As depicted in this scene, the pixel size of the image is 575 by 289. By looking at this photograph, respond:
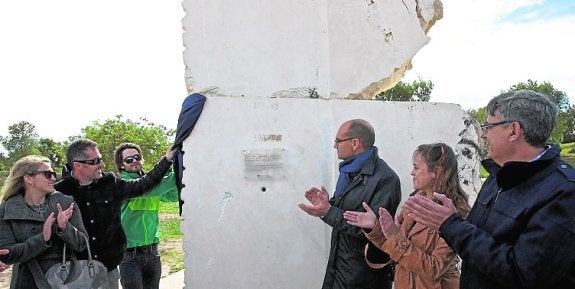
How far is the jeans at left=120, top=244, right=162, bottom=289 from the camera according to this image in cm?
395

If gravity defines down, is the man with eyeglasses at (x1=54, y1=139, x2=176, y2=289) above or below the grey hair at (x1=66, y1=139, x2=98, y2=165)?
below

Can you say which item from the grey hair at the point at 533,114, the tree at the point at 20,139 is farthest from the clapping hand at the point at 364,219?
the tree at the point at 20,139

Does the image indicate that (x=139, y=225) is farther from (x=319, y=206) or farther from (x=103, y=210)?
(x=319, y=206)

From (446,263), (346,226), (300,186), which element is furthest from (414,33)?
(446,263)

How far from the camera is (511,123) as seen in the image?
1.89 m

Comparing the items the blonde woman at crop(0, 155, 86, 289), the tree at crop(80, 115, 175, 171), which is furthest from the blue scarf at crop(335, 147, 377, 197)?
the tree at crop(80, 115, 175, 171)

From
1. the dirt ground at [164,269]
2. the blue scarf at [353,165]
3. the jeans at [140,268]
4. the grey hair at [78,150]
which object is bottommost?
the dirt ground at [164,269]

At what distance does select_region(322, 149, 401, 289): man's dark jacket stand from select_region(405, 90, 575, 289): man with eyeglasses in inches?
31.9

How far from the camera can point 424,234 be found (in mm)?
2443

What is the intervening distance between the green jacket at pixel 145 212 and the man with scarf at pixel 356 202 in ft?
4.74

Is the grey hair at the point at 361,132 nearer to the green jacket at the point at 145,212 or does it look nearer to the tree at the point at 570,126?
the green jacket at the point at 145,212

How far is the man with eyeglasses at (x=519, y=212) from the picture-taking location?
167cm

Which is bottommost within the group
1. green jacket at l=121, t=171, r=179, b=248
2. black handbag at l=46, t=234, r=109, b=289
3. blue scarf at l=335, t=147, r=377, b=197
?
black handbag at l=46, t=234, r=109, b=289

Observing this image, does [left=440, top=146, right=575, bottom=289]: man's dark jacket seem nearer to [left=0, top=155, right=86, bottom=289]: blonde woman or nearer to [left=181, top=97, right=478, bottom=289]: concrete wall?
[left=181, top=97, right=478, bottom=289]: concrete wall
